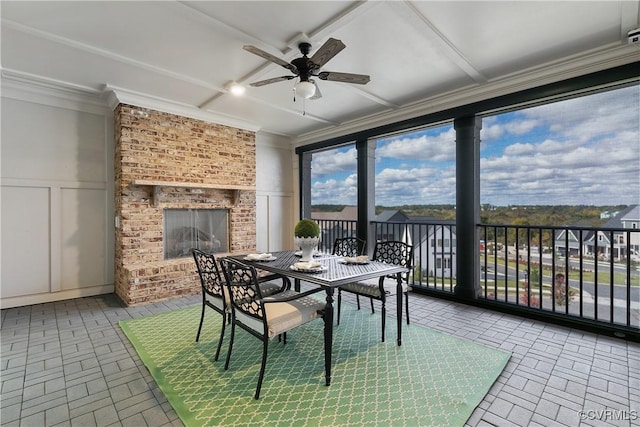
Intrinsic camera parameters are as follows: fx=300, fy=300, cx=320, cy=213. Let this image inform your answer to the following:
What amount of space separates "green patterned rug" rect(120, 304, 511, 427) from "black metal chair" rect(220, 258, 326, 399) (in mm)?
200

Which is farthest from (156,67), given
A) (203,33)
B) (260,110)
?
(260,110)

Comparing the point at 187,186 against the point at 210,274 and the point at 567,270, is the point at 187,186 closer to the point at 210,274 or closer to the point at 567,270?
the point at 210,274

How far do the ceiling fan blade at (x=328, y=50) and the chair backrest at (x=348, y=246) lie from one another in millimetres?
2261

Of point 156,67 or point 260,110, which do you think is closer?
point 156,67

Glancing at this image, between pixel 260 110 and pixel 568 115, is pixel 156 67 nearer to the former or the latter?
pixel 260 110

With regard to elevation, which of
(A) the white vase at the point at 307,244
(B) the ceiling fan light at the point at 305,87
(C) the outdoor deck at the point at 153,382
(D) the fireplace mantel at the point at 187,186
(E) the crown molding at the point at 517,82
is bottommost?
(C) the outdoor deck at the point at 153,382

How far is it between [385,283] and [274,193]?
3.95 metres

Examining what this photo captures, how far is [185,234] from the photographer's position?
488cm

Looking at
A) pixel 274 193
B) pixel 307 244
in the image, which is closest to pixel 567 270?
pixel 307 244

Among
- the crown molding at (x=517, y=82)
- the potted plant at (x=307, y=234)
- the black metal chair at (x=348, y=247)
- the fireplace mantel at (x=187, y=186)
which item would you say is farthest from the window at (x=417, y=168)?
the fireplace mantel at (x=187, y=186)

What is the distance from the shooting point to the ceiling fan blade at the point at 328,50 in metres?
2.19

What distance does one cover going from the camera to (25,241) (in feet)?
12.7

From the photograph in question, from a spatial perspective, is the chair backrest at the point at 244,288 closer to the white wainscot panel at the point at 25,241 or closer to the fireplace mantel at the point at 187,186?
the fireplace mantel at the point at 187,186

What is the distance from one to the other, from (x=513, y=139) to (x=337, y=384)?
3.67 meters
